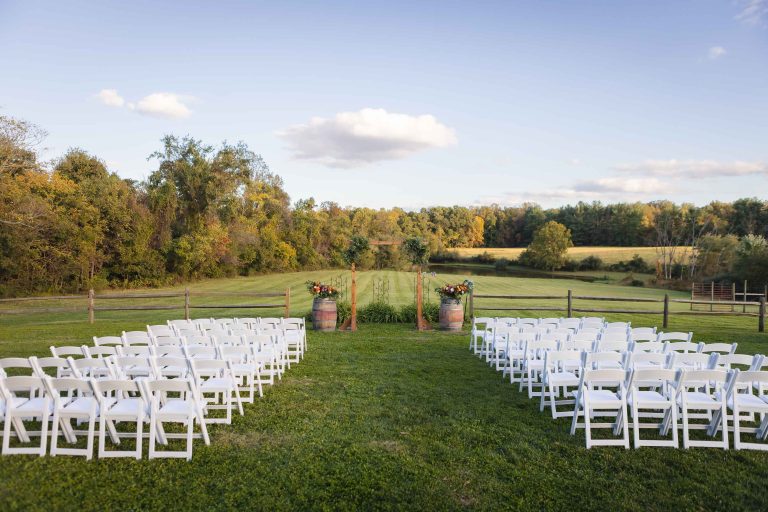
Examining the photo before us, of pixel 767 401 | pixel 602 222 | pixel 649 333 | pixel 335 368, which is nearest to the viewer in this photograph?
pixel 767 401

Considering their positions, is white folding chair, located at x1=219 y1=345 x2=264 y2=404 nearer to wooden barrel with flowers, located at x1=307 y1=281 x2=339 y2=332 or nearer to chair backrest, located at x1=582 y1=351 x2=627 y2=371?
chair backrest, located at x1=582 y1=351 x2=627 y2=371

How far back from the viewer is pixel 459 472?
15.7 ft

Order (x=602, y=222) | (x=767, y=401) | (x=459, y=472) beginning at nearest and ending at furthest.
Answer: (x=459, y=472), (x=767, y=401), (x=602, y=222)

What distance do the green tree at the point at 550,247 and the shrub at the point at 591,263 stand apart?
2570mm

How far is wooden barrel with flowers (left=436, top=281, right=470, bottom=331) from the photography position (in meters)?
14.3

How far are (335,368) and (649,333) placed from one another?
598cm

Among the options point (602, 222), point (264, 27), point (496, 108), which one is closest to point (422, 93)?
point (496, 108)

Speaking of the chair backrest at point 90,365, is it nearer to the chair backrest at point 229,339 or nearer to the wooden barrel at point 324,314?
the chair backrest at point 229,339

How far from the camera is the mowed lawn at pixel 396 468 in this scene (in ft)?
13.8

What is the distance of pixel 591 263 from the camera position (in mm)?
62312

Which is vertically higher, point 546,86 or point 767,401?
point 546,86

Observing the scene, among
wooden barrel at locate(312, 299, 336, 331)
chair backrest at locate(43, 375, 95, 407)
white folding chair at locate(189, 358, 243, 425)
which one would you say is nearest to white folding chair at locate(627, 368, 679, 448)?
white folding chair at locate(189, 358, 243, 425)

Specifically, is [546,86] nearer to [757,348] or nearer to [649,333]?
[757,348]

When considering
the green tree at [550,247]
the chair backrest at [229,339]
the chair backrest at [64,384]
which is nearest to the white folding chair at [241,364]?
the chair backrest at [229,339]
